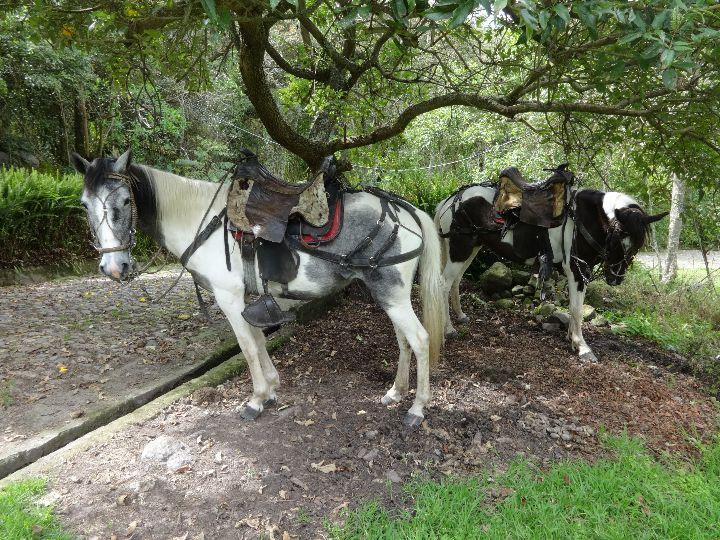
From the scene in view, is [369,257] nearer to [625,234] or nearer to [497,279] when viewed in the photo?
[625,234]

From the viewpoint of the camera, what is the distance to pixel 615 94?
4.36m

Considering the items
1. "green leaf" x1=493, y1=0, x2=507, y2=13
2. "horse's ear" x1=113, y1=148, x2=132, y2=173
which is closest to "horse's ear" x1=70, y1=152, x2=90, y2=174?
"horse's ear" x1=113, y1=148, x2=132, y2=173

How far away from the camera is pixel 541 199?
15.8 ft

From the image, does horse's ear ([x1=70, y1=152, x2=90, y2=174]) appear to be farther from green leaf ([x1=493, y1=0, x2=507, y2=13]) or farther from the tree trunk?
the tree trunk

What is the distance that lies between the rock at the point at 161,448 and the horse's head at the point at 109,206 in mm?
1162

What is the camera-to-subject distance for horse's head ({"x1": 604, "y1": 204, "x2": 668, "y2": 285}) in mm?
4457

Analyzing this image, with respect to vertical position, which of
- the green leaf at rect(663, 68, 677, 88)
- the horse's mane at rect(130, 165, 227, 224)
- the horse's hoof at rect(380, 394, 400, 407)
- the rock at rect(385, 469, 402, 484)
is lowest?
the rock at rect(385, 469, 402, 484)

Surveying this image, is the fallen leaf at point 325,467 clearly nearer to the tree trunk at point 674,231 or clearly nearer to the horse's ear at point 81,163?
the horse's ear at point 81,163

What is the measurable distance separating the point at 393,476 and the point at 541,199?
3.32 m

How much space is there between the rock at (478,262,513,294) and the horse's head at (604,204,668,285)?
2.07 meters

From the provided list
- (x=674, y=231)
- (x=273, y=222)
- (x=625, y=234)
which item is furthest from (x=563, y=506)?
(x=674, y=231)

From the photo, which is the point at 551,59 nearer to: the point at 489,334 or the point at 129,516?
the point at 489,334

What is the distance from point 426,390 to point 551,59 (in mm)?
2943

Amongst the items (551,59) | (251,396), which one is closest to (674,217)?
(551,59)
